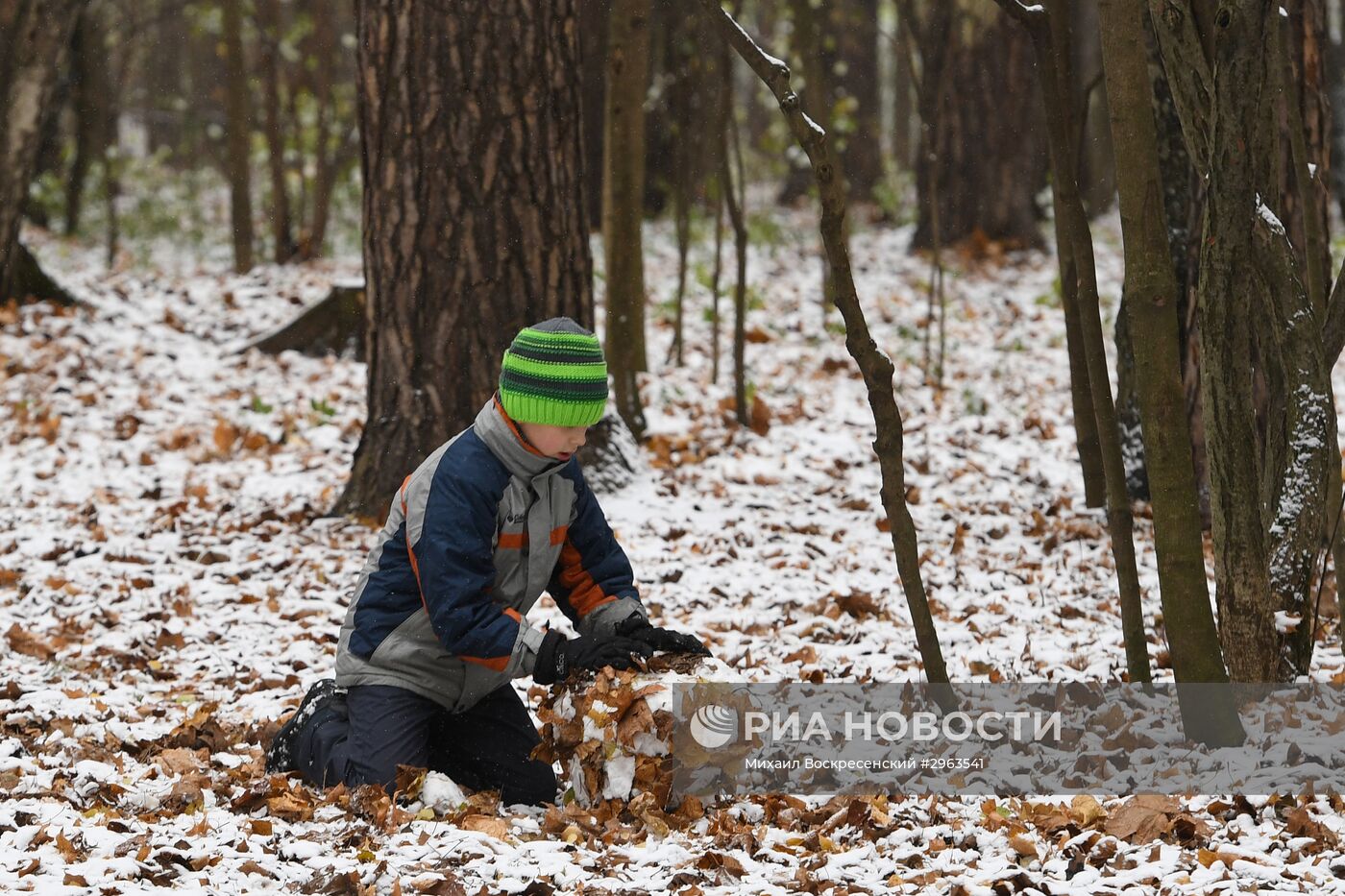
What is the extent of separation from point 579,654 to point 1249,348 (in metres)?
1.86

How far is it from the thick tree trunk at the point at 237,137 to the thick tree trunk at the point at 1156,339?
9.28 metres

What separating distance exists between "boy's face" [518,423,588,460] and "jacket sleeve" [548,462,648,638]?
23 centimetres

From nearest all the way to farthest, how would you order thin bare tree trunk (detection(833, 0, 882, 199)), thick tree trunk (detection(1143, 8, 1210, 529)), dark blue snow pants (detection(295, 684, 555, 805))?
dark blue snow pants (detection(295, 684, 555, 805)), thick tree trunk (detection(1143, 8, 1210, 529)), thin bare tree trunk (detection(833, 0, 882, 199))

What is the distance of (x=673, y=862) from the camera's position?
2797 millimetres

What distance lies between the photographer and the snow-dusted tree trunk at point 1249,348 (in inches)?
114

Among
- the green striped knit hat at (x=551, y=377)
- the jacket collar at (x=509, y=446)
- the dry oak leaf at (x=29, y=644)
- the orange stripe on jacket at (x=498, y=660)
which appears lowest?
the dry oak leaf at (x=29, y=644)

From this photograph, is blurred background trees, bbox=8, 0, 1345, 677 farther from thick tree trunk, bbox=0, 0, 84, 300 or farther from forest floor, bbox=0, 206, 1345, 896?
forest floor, bbox=0, 206, 1345, 896

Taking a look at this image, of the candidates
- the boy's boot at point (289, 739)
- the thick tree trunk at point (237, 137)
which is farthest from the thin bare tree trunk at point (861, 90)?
the boy's boot at point (289, 739)

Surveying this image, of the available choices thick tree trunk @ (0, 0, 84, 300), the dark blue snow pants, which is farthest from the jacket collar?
thick tree trunk @ (0, 0, 84, 300)

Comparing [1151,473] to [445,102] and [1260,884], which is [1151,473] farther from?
[445,102]

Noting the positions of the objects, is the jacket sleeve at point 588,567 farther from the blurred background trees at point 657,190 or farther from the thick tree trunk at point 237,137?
the thick tree trunk at point 237,137

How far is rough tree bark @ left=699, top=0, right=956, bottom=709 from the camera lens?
3.10 m

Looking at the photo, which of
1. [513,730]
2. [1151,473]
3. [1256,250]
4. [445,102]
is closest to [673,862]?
[513,730]

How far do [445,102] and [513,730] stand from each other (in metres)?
2.94
